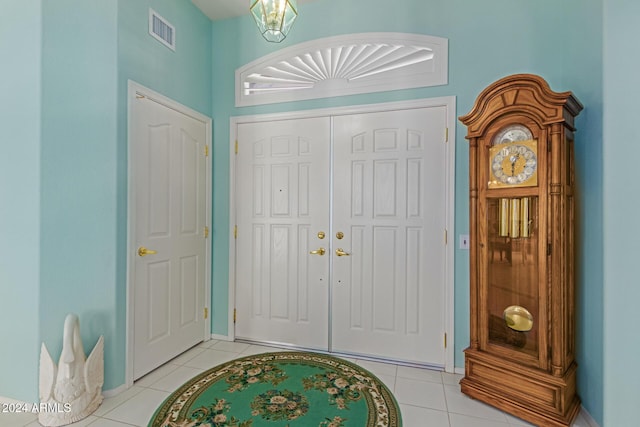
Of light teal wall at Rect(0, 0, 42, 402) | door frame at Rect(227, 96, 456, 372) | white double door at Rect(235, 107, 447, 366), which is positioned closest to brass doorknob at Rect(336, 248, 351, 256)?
white double door at Rect(235, 107, 447, 366)

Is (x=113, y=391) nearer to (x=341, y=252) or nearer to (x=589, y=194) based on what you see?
(x=341, y=252)

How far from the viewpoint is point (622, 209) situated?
4.64 ft

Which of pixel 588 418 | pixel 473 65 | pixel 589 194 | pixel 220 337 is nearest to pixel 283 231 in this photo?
pixel 220 337

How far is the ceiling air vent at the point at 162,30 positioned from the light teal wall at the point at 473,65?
Answer: 1.75 ft

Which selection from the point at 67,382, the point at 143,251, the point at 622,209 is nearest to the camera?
the point at 622,209

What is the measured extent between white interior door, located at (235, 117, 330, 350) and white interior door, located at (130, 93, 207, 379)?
38 centimetres

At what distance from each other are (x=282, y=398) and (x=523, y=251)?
6.01 ft

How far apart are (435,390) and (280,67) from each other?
296cm

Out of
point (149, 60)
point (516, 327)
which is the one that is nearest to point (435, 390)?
point (516, 327)

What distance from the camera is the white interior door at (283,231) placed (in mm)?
2812

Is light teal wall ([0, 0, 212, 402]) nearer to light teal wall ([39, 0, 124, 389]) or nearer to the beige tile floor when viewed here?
light teal wall ([39, 0, 124, 389])

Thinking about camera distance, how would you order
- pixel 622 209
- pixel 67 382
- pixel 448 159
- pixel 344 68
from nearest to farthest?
pixel 622 209 < pixel 67 382 < pixel 448 159 < pixel 344 68

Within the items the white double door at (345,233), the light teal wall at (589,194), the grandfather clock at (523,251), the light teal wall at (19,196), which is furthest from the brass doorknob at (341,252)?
the light teal wall at (19,196)

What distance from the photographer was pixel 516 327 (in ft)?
6.57
